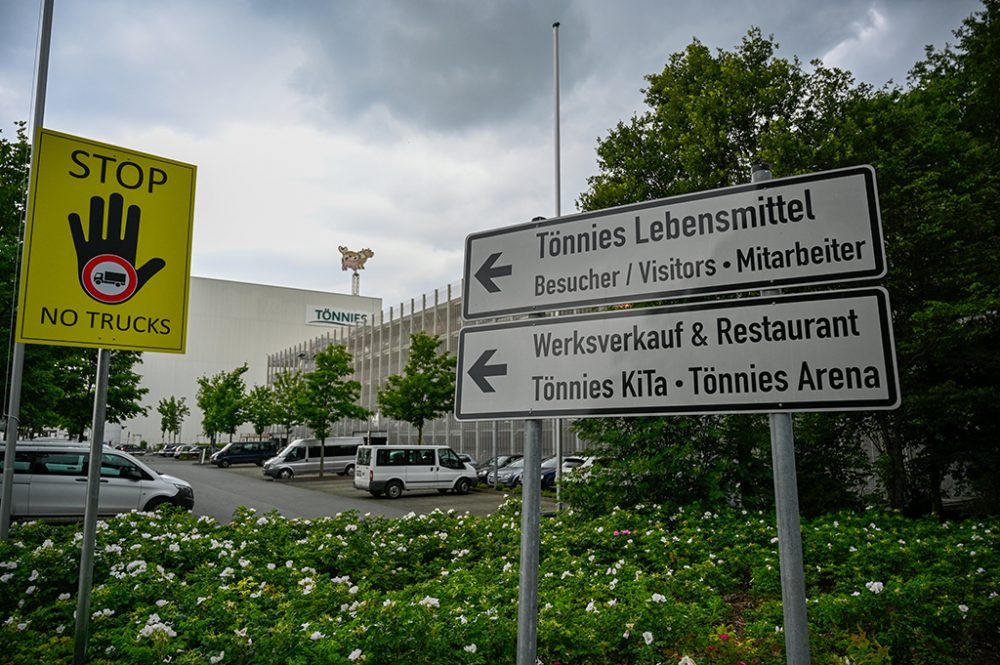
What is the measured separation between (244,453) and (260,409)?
8.29 m

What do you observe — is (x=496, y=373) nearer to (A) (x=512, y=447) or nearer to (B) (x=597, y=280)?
(B) (x=597, y=280)

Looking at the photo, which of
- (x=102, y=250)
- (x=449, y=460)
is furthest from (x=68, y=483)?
(x=449, y=460)

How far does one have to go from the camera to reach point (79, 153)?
385 cm

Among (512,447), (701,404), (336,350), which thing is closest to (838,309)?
(701,404)

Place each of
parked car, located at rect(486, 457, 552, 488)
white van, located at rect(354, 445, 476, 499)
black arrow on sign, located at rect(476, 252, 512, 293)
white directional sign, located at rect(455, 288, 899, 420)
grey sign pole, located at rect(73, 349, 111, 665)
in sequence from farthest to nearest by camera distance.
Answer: parked car, located at rect(486, 457, 552, 488), white van, located at rect(354, 445, 476, 499), grey sign pole, located at rect(73, 349, 111, 665), black arrow on sign, located at rect(476, 252, 512, 293), white directional sign, located at rect(455, 288, 899, 420)

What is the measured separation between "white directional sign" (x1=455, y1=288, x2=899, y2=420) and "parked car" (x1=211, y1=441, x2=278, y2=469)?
4798cm

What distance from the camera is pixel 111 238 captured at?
392cm

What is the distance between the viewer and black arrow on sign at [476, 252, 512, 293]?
2.90 meters

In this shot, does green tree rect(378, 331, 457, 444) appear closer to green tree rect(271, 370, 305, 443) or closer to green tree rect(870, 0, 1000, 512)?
green tree rect(271, 370, 305, 443)

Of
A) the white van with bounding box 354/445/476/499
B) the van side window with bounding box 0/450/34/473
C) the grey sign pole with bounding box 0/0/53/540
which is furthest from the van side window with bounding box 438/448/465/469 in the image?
the grey sign pole with bounding box 0/0/53/540

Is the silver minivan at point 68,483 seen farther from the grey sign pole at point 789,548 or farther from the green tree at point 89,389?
the grey sign pole at point 789,548

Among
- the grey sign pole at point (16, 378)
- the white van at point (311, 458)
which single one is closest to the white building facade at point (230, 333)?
the white van at point (311, 458)

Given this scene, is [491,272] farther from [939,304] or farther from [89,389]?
[89,389]

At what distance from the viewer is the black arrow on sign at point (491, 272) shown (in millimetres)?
2902
